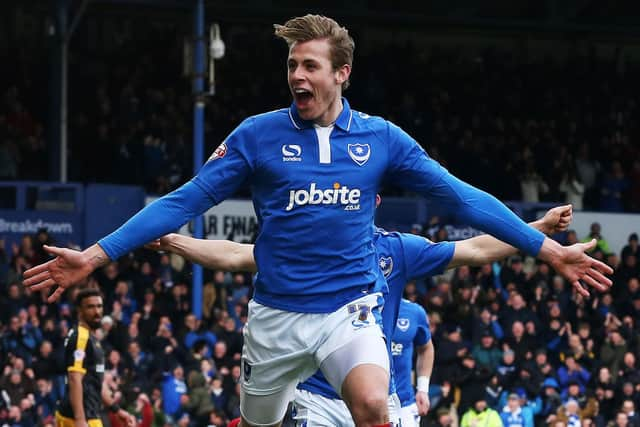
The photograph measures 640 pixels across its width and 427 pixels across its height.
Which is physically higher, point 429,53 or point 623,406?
point 429,53

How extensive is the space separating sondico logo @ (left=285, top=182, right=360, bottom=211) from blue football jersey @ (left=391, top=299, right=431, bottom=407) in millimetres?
3359

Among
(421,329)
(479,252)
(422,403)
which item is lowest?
(422,403)

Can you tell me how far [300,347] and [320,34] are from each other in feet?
4.58

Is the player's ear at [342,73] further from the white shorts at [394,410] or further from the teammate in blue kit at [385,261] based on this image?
the white shorts at [394,410]

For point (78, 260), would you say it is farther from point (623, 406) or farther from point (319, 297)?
point (623, 406)

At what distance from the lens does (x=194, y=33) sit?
22.1 meters

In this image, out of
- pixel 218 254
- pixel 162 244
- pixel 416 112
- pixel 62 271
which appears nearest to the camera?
pixel 62 271

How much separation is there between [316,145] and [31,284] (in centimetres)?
140

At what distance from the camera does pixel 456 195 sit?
6.71m

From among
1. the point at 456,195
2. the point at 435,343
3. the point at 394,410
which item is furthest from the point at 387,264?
the point at 435,343

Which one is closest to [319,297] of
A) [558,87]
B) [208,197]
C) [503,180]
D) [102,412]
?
[208,197]

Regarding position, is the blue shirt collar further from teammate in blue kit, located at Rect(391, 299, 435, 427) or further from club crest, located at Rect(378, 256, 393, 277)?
teammate in blue kit, located at Rect(391, 299, 435, 427)

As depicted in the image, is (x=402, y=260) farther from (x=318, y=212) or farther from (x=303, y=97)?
(x=303, y=97)

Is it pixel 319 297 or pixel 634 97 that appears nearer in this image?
pixel 319 297
